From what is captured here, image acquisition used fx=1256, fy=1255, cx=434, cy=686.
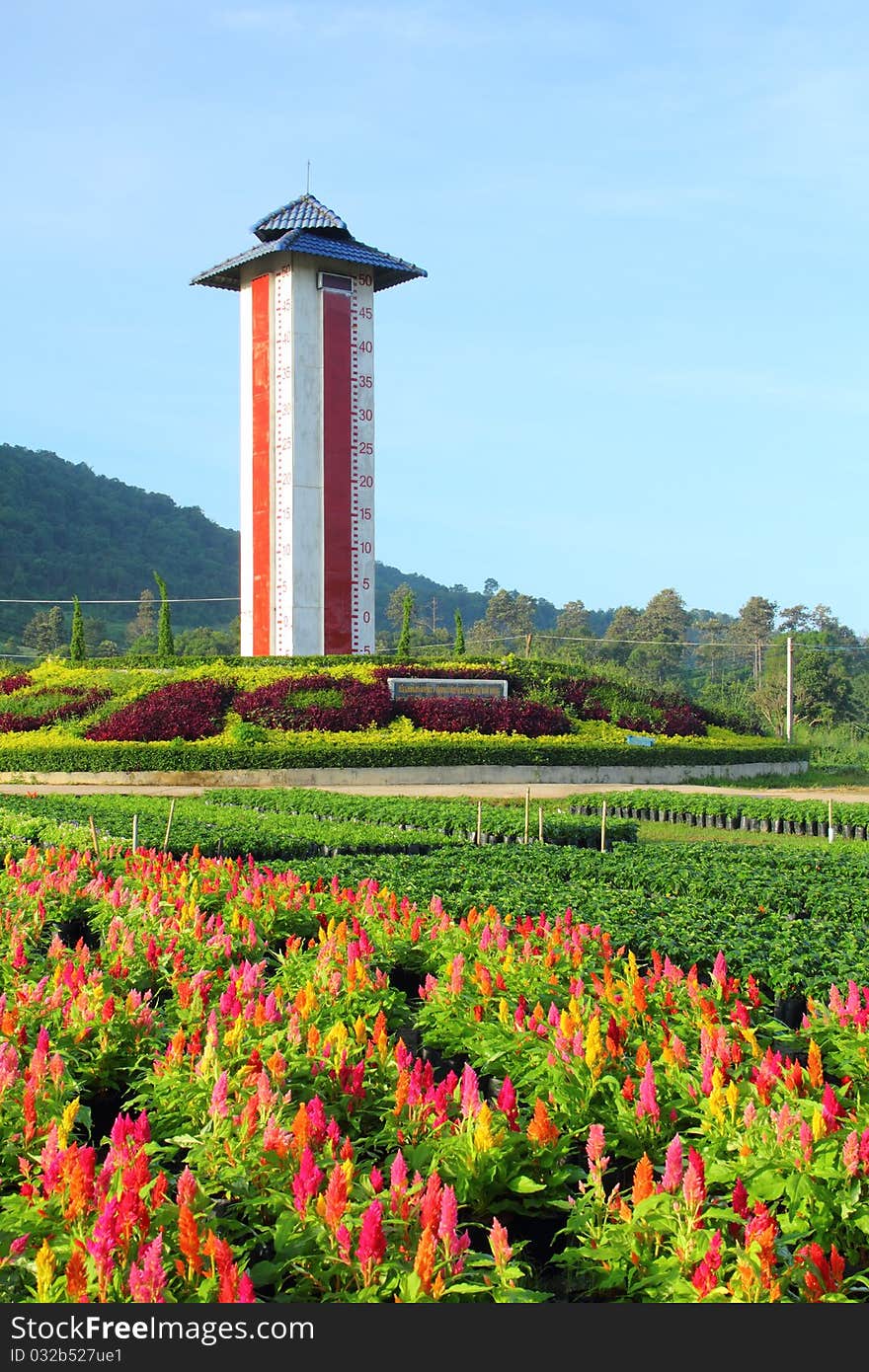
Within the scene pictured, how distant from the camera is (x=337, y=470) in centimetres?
2642

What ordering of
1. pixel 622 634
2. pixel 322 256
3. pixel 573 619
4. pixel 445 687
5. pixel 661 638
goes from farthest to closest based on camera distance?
pixel 573 619
pixel 622 634
pixel 661 638
pixel 322 256
pixel 445 687

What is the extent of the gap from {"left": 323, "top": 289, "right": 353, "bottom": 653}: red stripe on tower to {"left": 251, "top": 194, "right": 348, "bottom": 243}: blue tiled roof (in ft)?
5.67

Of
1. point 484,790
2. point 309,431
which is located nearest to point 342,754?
point 484,790

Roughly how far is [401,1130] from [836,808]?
1296 cm

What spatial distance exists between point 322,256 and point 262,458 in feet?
14.2

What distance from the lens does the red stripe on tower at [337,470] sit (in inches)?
1036

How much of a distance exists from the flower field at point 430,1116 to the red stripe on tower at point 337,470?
1969 cm

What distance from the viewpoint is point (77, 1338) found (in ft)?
9.08

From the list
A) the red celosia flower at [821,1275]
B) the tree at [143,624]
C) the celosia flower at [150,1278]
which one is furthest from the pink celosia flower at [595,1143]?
the tree at [143,624]

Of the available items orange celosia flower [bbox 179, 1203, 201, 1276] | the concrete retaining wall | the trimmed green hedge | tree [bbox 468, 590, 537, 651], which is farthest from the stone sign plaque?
tree [bbox 468, 590, 537, 651]

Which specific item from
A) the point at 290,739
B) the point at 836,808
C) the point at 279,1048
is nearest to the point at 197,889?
the point at 279,1048

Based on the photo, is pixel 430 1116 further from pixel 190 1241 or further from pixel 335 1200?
pixel 190 1241

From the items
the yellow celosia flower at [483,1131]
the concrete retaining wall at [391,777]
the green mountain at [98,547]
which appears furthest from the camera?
the green mountain at [98,547]

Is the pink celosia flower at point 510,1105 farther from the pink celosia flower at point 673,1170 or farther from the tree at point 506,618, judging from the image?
the tree at point 506,618
